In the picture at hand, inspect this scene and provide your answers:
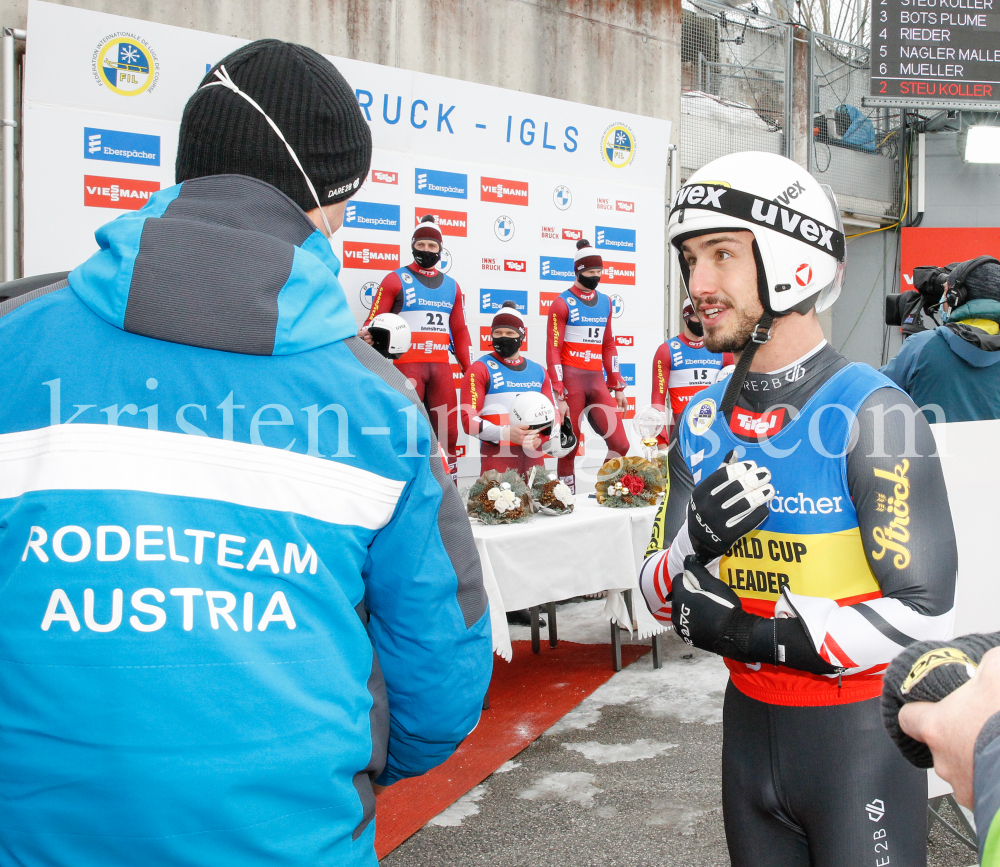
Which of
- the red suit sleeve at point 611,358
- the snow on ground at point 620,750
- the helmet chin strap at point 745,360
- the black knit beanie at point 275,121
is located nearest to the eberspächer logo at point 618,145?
the red suit sleeve at point 611,358

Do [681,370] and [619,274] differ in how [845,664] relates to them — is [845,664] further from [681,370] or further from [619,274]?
[619,274]

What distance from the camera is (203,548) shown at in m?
0.98

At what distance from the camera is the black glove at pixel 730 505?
1.72 m

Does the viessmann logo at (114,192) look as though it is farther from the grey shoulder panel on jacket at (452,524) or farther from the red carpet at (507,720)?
the grey shoulder panel on jacket at (452,524)

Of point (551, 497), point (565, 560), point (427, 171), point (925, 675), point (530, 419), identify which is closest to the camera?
point (925, 675)

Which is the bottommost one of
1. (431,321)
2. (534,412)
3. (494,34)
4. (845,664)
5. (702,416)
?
(845,664)

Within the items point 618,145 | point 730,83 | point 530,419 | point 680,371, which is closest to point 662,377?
point 680,371

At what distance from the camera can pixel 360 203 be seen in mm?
8219

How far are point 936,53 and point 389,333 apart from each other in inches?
396

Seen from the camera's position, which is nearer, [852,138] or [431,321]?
[431,321]

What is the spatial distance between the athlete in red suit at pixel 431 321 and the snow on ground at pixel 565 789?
412cm

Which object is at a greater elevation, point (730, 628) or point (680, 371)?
point (680, 371)

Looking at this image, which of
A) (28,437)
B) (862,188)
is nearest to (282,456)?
(28,437)

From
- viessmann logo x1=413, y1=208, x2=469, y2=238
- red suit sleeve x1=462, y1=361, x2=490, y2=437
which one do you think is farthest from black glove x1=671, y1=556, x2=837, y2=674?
viessmann logo x1=413, y1=208, x2=469, y2=238
